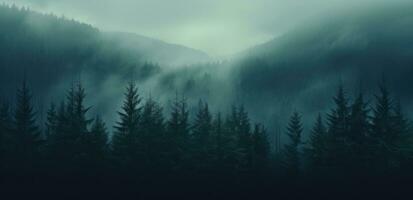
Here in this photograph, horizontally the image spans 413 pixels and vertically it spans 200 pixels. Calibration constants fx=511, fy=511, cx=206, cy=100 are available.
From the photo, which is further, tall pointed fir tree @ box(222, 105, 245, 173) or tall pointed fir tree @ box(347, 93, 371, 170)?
tall pointed fir tree @ box(222, 105, 245, 173)

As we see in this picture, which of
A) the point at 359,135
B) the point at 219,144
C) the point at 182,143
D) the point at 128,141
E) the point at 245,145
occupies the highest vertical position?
the point at 245,145

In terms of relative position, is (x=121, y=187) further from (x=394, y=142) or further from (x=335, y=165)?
(x=394, y=142)

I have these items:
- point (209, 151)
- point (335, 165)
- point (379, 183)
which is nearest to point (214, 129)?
point (209, 151)

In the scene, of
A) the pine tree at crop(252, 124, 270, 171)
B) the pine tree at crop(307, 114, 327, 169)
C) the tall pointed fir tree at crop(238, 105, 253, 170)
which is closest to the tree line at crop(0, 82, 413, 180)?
the pine tree at crop(307, 114, 327, 169)

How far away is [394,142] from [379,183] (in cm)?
2267

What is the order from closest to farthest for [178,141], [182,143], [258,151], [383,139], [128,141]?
[383,139] < [128,141] < [178,141] < [182,143] < [258,151]

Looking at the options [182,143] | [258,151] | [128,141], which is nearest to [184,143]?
[182,143]

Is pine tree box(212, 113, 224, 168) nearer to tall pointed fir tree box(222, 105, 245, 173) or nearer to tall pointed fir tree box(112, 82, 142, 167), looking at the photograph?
tall pointed fir tree box(222, 105, 245, 173)

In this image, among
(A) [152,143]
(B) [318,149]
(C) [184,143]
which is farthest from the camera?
(B) [318,149]

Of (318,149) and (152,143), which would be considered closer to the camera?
(152,143)

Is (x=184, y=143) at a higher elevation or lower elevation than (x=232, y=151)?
higher

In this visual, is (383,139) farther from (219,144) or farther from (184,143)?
(184,143)

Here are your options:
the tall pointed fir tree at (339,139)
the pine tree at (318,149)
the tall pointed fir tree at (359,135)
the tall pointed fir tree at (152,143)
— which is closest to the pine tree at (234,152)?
the tall pointed fir tree at (152,143)

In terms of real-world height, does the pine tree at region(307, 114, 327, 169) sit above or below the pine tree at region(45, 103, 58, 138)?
below
